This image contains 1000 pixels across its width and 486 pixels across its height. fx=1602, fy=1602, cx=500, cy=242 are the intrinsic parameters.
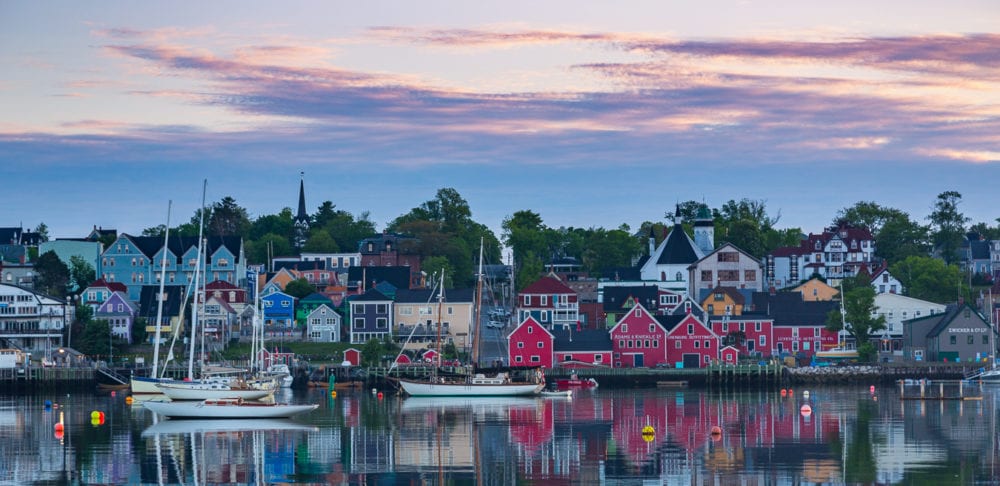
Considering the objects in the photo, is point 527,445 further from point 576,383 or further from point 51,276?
point 51,276

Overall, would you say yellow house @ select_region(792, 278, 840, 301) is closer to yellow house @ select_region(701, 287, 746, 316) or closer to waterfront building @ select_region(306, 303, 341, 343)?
yellow house @ select_region(701, 287, 746, 316)

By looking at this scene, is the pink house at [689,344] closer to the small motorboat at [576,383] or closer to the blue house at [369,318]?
the small motorboat at [576,383]

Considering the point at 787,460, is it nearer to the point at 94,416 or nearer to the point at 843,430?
the point at 843,430

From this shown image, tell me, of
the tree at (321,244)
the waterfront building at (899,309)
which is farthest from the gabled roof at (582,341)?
the tree at (321,244)

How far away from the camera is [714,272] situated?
152 m

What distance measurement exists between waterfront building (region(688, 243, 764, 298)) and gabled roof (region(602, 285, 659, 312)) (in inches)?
367

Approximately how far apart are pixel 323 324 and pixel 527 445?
71728mm

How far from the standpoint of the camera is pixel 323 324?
134 m

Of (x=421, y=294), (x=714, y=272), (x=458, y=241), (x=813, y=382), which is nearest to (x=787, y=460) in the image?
(x=813, y=382)

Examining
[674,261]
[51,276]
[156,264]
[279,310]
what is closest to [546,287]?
[279,310]

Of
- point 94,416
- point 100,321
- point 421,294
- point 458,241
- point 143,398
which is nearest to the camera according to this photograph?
point 94,416

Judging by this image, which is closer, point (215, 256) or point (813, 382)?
point (813, 382)

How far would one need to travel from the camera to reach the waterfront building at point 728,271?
15138 centimetres

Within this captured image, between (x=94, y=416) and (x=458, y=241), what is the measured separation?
99511mm
